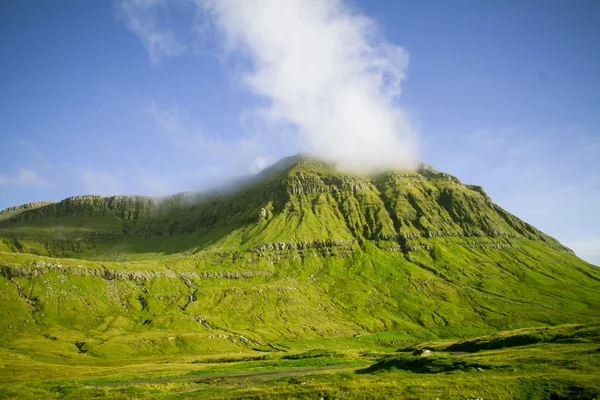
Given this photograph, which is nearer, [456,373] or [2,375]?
[456,373]

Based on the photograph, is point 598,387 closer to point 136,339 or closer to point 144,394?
point 144,394

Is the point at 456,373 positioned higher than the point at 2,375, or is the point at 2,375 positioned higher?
the point at 456,373

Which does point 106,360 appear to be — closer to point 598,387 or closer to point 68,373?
point 68,373

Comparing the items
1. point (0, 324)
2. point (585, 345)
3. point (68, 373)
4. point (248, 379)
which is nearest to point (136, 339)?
point (0, 324)

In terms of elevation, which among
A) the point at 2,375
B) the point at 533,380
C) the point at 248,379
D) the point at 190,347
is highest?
the point at 533,380

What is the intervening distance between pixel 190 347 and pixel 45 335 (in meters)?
73.7

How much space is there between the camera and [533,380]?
138 ft

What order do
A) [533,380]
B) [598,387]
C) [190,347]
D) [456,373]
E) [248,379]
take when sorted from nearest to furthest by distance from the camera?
[598,387] < [533,380] < [456,373] < [248,379] < [190,347]

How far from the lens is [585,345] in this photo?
5950 cm

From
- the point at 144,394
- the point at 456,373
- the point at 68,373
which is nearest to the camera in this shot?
the point at 456,373

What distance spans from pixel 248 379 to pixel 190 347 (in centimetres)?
13354

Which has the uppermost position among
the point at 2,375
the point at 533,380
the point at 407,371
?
the point at 533,380

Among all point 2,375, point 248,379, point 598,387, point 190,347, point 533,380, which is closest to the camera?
point 598,387

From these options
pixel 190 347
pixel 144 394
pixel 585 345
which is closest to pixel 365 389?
pixel 144 394
